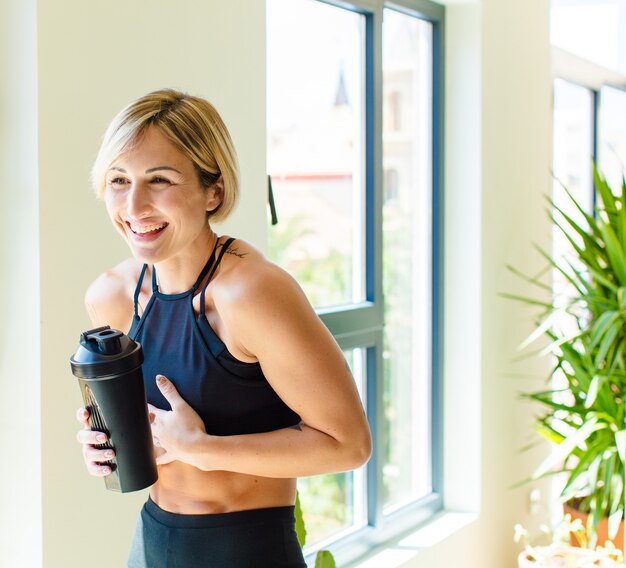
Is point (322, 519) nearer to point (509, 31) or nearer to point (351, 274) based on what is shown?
point (351, 274)

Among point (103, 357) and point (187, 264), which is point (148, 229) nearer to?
A: point (187, 264)

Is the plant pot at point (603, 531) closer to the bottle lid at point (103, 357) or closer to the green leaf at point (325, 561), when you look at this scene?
the green leaf at point (325, 561)

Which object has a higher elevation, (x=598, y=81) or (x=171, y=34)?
(x=598, y=81)

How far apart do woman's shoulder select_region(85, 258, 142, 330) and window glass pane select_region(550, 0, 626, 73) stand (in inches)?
173

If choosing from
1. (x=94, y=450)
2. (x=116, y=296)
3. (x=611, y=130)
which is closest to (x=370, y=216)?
(x=116, y=296)

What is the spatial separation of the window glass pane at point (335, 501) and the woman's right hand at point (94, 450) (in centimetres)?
162

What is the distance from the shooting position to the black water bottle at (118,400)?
1271 mm

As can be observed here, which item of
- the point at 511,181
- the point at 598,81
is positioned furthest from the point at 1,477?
the point at 598,81

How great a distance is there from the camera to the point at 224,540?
1.45m

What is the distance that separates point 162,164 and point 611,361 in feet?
8.23

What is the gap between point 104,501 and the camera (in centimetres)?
202

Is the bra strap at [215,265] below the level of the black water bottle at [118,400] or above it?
above

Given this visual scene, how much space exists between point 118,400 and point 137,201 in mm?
303

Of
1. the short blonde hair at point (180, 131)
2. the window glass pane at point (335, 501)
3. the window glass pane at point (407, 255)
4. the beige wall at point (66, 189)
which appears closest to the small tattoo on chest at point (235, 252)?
the short blonde hair at point (180, 131)
